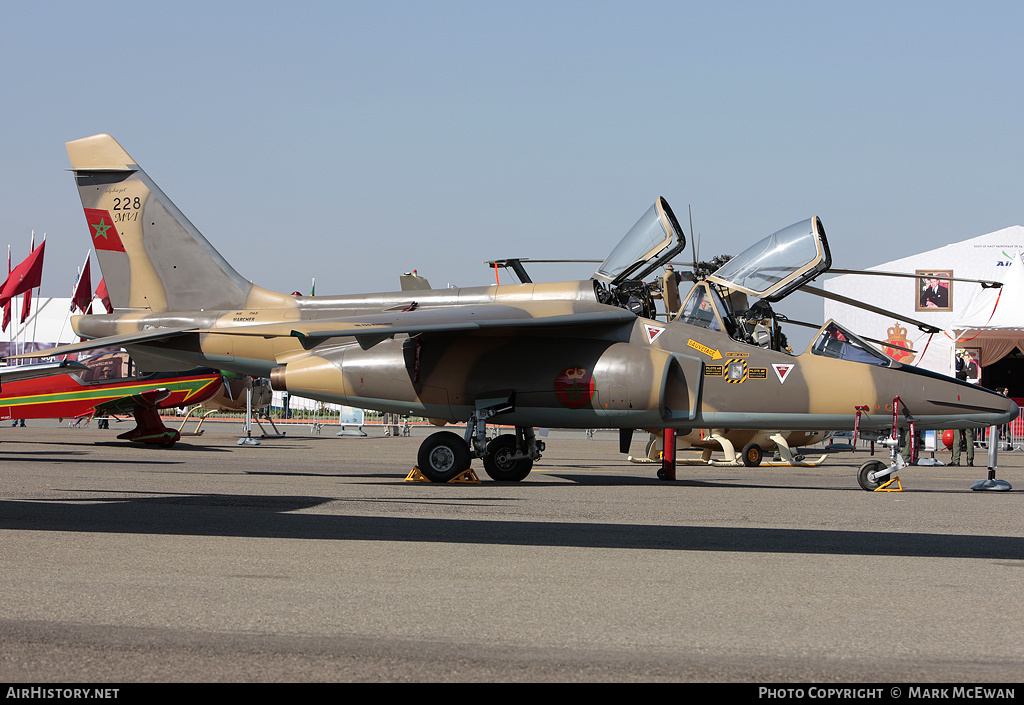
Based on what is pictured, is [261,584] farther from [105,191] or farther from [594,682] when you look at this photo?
[105,191]

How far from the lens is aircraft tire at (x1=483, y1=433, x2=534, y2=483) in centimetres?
1323

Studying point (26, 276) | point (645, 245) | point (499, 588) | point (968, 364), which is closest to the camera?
point (499, 588)

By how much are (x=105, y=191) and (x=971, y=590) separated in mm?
14096

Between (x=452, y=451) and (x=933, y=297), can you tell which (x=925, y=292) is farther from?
(x=452, y=451)

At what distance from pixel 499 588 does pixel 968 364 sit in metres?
27.5

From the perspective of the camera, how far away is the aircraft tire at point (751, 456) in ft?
62.8

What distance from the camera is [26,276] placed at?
40531mm

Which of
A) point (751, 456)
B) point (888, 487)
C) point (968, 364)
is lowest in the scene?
point (751, 456)

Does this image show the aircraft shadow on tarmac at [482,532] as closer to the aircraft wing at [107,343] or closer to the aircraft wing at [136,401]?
the aircraft wing at [107,343]

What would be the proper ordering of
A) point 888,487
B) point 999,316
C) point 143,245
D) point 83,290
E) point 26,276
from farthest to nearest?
1. point 83,290
2. point 26,276
3. point 999,316
4. point 143,245
5. point 888,487

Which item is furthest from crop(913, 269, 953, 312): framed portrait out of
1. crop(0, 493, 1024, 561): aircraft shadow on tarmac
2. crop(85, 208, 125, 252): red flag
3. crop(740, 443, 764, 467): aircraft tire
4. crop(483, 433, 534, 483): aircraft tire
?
crop(0, 493, 1024, 561): aircraft shadow on tarmac

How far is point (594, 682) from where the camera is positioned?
329cm

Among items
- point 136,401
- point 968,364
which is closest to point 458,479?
point 136,401
